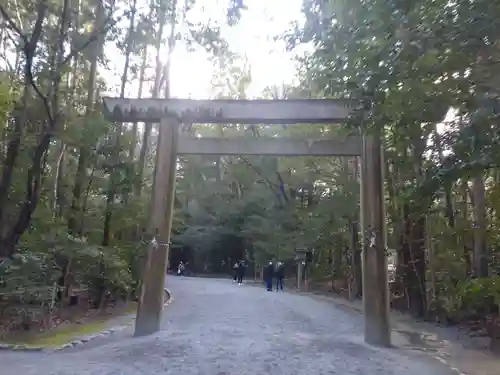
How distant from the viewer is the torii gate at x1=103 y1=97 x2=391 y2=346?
8375mm

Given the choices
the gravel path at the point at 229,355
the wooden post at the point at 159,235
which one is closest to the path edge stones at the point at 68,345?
the gravel path at the point at 229,355

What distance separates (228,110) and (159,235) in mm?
2480

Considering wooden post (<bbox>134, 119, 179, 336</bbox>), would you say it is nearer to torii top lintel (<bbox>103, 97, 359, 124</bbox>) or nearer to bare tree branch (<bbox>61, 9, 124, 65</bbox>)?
torii top lintel (<bbox>103, 97, 359, 124</bbox>)

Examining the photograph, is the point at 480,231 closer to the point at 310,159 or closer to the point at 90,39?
the point at 90,39

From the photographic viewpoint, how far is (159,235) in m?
8.78

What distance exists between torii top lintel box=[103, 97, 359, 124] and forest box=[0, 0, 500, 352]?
552mm

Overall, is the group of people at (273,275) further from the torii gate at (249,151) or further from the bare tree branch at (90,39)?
the bare tree branch at (90,39)

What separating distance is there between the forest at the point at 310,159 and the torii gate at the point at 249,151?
50 cm

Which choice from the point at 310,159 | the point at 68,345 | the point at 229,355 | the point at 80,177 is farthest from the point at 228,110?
the point at 310,159

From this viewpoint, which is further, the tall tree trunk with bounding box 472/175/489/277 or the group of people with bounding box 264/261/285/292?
the group of people with bounding box 264/261/285/292

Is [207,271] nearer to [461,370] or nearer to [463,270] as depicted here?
[463,270]

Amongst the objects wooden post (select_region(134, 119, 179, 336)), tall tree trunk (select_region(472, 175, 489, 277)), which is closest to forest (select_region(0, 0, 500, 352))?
tall tree trunk (select_region(472, 175, 489, 277))

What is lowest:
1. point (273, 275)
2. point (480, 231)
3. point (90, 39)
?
point (273, 275)

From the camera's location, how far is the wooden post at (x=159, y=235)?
8602 mm
